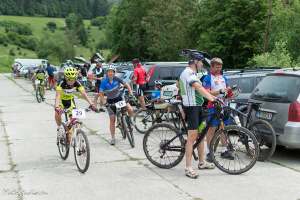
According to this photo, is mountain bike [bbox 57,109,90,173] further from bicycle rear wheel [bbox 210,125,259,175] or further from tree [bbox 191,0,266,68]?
tree [bbox 191,0,266,68]

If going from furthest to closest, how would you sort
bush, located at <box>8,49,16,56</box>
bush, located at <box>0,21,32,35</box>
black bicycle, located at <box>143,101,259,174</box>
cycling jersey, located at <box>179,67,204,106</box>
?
1. bush, located at <box>0,21,32,35</box>
2. bush, located at <box>8,49,16,56</box>
3. black bicycle, located at <box>143,101,259,174</box>
4. cycling jersey, located at <box>179,67,204,106</box>

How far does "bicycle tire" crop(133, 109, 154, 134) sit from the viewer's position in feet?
44.2

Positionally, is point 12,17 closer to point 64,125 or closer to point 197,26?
point 197,26

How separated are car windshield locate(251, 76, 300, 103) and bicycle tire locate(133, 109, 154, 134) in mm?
3786

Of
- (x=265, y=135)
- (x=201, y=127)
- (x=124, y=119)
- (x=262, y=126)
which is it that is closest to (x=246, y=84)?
(x=124, y=119)

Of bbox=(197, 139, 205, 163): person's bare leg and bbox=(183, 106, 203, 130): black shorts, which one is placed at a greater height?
bbox=(183, 106, 203, 130): black shorts

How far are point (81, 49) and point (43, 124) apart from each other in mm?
116928

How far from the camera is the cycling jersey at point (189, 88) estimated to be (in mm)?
8094

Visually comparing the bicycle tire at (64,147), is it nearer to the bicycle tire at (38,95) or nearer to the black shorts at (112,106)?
the black shorts at (112,106)

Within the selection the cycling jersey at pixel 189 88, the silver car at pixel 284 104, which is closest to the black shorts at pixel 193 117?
the cycling jersey at pixel 189 88

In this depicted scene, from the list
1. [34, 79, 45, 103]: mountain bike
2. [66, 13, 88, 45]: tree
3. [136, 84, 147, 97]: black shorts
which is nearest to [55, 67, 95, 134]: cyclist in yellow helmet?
[136, 84, 147, 97]: black shorts

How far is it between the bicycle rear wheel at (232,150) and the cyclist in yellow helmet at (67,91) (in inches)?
94.8

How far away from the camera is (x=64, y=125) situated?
31.3 feet

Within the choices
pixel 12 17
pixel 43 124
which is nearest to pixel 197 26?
pixel 43 124
